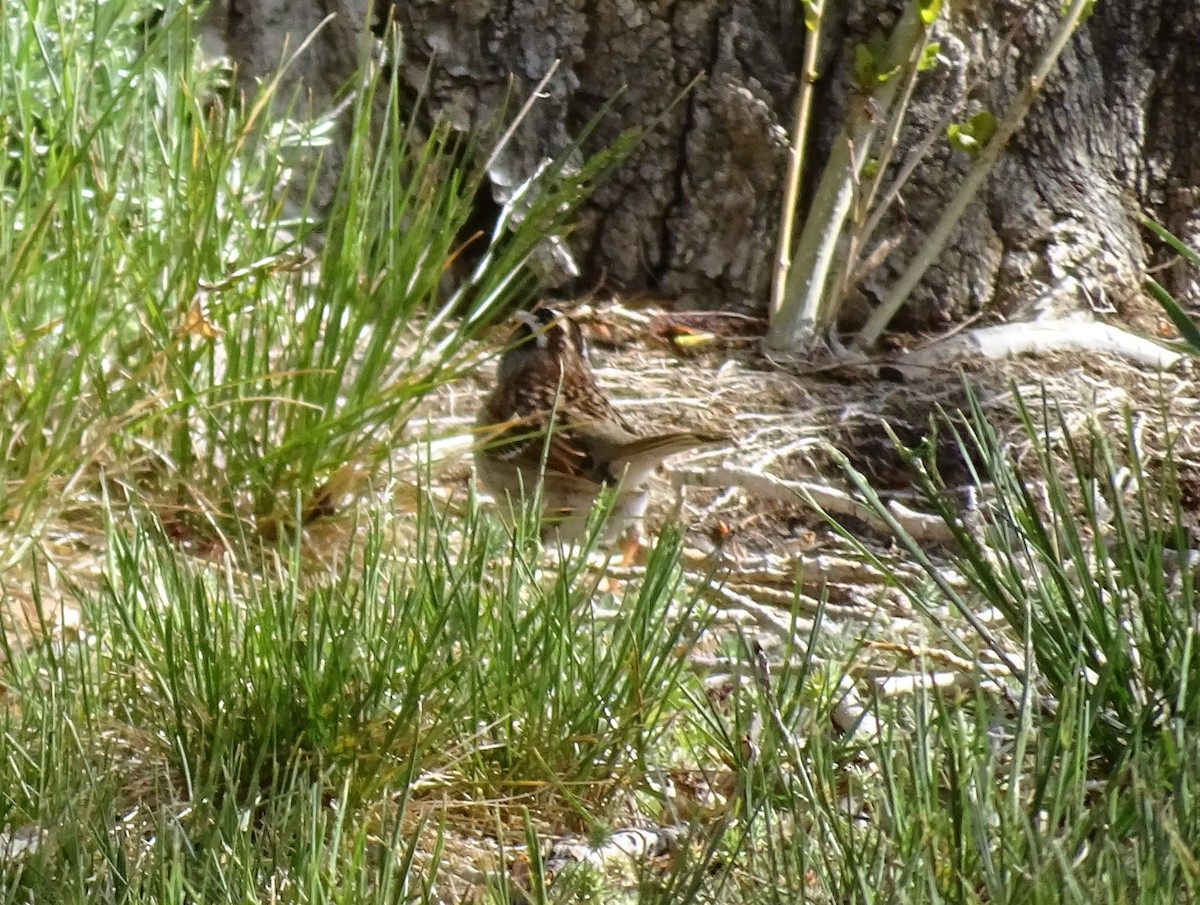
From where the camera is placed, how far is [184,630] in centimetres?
173

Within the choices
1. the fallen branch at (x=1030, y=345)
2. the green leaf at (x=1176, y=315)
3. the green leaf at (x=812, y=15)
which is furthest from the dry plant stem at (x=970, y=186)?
the green leaf at (x=1176, y=315)

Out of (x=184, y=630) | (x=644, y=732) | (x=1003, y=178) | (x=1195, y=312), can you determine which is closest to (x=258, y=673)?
(x=184, y=630)

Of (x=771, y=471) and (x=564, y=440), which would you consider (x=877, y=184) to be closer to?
(x=771, y=471)

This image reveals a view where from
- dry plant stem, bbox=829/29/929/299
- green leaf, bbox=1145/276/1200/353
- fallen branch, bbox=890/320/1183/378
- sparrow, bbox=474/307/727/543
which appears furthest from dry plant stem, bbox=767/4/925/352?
green leaf, bbox=1145/276/1200/353

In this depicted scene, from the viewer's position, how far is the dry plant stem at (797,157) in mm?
3682

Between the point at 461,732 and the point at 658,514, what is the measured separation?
1.56 m

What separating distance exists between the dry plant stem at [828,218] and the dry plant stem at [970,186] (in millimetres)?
155

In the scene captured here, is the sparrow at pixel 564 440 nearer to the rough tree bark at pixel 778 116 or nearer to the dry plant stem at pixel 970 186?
the rough tree bark at pixel 778 116

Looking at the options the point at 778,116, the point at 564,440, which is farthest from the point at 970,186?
the point at 564,440

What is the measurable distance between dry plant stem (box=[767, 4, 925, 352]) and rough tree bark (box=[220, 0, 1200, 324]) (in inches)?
7.0

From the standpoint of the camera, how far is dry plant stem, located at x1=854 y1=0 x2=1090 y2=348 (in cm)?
359

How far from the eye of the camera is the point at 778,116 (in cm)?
400

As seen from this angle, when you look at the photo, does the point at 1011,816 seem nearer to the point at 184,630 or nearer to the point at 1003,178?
the point at 184,630

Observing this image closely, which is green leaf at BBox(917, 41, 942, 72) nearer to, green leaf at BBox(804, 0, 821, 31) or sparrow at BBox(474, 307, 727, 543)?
green leaf at BBox(804, 0, 821, 31)
